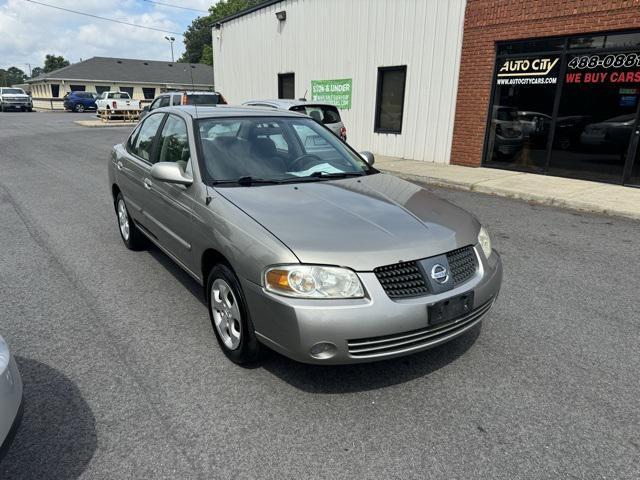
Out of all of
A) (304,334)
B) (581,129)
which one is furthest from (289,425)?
(581,129)

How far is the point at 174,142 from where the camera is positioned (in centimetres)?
409

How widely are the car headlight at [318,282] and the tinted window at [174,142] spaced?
1.66 meters

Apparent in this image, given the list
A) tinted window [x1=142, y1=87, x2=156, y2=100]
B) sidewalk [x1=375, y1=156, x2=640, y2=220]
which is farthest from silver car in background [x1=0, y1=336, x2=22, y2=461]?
tinted window [x1=142, y1=87, x2=156, y2=100]

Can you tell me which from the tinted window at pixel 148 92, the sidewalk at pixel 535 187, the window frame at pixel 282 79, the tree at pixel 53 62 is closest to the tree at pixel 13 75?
the tree at pixel 53 62

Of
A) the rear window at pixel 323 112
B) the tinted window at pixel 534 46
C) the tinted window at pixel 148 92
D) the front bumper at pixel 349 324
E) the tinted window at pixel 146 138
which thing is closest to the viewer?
the front bumper at pixel 349 324

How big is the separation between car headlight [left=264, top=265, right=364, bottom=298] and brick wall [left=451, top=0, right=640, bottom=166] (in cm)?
911

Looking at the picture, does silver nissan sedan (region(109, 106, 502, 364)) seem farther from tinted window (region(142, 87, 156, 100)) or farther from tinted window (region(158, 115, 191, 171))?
tinted window (region(142, 87, 156, 100))

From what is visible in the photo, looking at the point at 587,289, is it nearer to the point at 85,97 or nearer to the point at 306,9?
the point at 306,9

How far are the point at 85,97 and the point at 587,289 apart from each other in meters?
45.9

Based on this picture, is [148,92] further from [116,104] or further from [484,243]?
[484,243]

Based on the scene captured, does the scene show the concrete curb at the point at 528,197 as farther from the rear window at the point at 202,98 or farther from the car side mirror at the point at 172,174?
the rear window at the point at 202,98

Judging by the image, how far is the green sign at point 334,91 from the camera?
1492 cm

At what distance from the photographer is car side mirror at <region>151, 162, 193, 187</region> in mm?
3453

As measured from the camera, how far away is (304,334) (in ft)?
8.18
